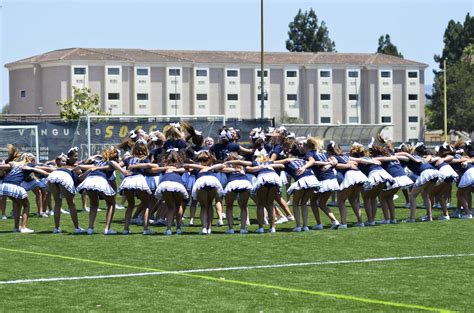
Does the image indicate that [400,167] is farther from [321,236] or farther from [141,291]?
[141,291]

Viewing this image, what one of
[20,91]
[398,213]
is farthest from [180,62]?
[398,213]

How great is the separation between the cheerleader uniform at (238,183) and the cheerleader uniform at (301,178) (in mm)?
854

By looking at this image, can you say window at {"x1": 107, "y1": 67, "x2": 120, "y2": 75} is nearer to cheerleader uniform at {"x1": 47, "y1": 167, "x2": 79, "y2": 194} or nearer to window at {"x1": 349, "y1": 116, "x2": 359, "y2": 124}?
window at {"x1": 349, "y1": 116, "x2": 359, "y2": 124}

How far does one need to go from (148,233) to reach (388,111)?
110978 millimetres

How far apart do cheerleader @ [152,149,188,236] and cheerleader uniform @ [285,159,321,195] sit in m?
2.00

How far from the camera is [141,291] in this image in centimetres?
1204

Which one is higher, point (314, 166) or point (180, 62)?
point (180, 62)

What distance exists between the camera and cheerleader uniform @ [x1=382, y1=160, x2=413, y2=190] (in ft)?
68.8

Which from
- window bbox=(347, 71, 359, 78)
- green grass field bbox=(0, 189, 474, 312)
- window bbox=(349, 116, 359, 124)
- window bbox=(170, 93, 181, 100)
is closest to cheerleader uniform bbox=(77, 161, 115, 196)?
green grass field bbox=(0, 189, 474, 312)

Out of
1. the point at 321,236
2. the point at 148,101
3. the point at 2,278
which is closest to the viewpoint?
the point at 2,278

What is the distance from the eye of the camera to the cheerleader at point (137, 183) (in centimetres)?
1922

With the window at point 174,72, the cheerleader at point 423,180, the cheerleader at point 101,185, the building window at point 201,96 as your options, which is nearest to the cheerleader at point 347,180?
the cheerleader at point 423,180

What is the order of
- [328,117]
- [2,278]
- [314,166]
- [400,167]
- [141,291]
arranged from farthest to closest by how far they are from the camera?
[328,117], [400,167], [314,166], [2,278], [141,291]

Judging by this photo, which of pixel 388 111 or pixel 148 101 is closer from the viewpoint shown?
pixel 148 101
